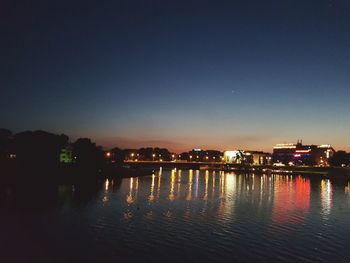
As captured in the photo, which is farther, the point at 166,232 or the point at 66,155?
the point at 66,155

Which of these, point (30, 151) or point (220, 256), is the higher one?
point (30, 151)

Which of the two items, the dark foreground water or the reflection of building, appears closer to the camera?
the dark foreground water

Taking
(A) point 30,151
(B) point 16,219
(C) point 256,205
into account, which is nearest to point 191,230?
(B) point 16,219

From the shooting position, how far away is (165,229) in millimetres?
39062

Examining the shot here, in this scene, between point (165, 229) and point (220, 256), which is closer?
point (220, 256)

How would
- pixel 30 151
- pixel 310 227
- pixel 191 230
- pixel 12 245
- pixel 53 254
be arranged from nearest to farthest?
1. pixel 53 254
2. pixel 12 245
3. pixel 191 230
4. pixel 310 227
5. pixel 30 151

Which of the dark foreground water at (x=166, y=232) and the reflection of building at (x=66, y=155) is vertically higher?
the reflection of building at (x=66, y=155)

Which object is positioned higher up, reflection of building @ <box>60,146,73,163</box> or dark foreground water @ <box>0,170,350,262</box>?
reflection of building @ <box>60,146,73,163</box>

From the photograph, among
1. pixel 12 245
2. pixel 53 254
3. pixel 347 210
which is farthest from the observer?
pixel 347 210

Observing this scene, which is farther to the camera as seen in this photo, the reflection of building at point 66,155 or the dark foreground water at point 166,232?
the reflection of building at point 66,155

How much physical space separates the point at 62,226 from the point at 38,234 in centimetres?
432

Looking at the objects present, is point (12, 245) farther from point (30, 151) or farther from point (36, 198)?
point (30, 151)

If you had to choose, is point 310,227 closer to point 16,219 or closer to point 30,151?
point 16,219

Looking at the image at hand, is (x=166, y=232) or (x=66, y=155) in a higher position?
(x=66, y=155)
